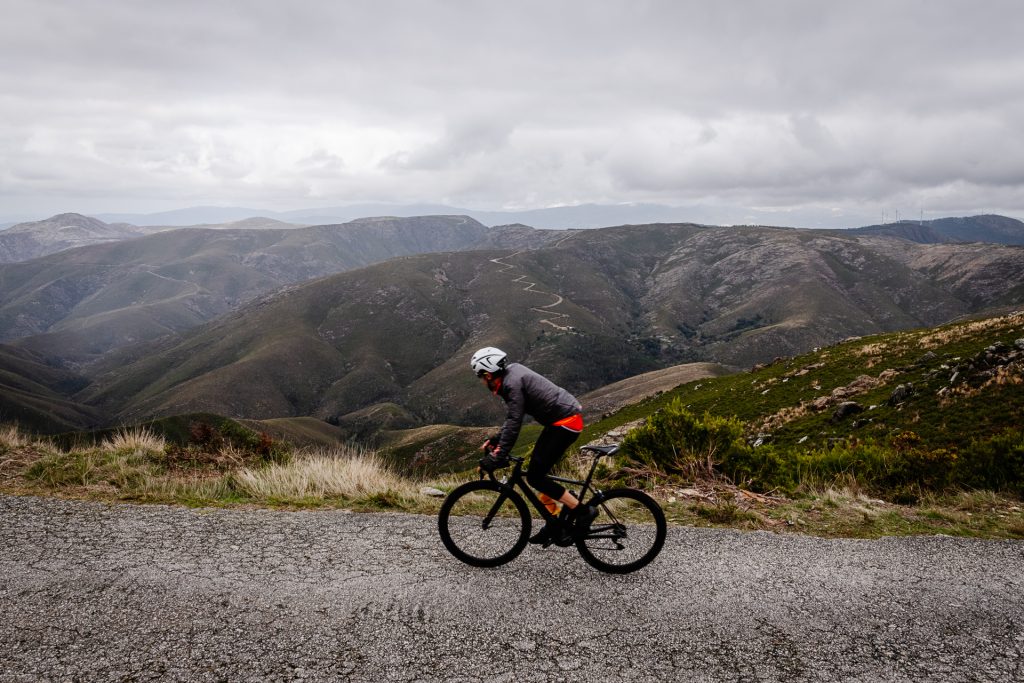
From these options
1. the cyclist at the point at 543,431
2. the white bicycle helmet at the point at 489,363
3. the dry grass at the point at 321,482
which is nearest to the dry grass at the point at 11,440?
the dry grass at the point at 321,482

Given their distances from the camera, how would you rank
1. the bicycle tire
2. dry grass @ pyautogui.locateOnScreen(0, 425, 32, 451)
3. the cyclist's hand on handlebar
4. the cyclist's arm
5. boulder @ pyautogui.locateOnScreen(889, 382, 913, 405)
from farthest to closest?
1. boulder @ pyautogui.locateOnScreen(889, 382, 913, 405)
2. dry grass @ pyautogui.locateOnScreen(0, 425, 32, 451)
3. the bicycle tire
4. the cyclist's hand on handlebar
5. the cyclist's arm

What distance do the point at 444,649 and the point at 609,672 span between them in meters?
1.65

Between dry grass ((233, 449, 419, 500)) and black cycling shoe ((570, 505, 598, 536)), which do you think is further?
dry grass ((233, 449, 419, 500))

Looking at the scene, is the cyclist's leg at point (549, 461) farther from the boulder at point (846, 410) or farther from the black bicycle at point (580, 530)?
the boulder at point (846, 410)

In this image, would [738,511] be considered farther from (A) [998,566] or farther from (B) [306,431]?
(B) [306,431]

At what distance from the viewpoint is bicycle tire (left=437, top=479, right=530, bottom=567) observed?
7469mm

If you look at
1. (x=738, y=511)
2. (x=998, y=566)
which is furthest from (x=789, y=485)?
(x=998, y=566)

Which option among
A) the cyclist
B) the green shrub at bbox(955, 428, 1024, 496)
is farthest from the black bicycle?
the green shrub at bbox(955, 428, 1024, 496)

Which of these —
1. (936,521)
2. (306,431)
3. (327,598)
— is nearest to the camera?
(327,598)

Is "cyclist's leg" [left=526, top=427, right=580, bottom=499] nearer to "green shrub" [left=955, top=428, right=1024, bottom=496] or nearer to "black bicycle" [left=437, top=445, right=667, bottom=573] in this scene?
"black bicycle" [left=437, top=445, right=667, bottom=573]

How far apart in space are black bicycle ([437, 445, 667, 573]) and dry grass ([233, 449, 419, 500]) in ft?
8.87

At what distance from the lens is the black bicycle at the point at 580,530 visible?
7.31 m

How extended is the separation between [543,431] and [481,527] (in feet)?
5.93

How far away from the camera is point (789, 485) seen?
10.9m
